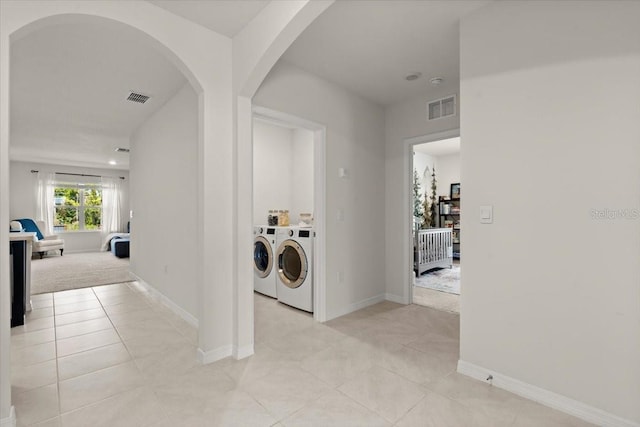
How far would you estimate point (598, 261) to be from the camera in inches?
65.8

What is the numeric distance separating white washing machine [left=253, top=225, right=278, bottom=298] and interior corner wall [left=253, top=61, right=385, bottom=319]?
0.97 m

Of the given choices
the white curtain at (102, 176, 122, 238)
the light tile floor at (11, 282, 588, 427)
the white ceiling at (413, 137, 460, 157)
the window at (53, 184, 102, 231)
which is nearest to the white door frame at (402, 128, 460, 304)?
the light tile floor at (11, 282, 588, 427)

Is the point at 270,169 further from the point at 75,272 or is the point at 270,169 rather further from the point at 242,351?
the point at 75,272

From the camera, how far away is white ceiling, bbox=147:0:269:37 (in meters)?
2.06

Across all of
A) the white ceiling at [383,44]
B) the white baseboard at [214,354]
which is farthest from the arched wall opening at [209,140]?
the white ceiling at [383,44]

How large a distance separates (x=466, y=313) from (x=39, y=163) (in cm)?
1025

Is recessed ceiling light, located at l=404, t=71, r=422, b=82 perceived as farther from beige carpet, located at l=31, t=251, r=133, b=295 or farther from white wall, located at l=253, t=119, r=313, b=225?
beige carpet, located at l=31, t=251, r=133, b=295

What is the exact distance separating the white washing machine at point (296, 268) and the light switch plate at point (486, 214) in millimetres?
1769

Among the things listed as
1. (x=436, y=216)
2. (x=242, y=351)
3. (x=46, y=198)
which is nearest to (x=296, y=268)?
(x=242, y=351)

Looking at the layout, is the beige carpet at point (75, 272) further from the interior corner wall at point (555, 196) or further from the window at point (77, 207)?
the interior corner wall at point (555, 196)

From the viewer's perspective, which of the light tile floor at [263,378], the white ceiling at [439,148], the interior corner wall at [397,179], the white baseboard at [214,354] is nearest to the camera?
the light tile floor at [263,378]

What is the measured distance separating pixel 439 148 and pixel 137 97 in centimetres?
603

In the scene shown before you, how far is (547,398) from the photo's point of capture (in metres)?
1.82

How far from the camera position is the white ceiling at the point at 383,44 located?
2.16m
